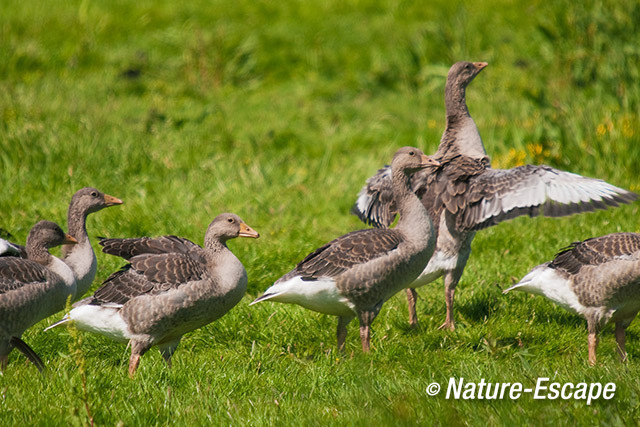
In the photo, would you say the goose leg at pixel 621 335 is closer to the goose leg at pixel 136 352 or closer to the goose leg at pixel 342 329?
the goose leg at pixel 342 329

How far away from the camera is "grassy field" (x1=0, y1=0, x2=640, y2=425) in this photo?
16.0ft

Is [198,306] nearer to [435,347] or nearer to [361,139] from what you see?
[435,347]

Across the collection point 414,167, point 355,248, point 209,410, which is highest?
point 414,167

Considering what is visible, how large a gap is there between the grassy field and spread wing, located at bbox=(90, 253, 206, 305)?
0.49m

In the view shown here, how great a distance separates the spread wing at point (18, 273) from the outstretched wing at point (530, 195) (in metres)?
3.45

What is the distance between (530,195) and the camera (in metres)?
6.36

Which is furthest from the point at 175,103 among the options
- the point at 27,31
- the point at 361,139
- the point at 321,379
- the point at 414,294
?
the point at 321,379

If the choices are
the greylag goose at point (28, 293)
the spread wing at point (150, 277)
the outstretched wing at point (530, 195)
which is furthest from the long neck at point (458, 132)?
the greylag goose at point (28, 293)

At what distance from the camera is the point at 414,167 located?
628cm

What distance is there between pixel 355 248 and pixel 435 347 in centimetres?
110

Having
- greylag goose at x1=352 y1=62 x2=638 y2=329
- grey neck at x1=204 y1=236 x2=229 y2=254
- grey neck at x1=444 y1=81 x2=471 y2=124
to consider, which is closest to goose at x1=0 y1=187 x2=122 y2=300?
grey neck at x1=204 y1=236 x2=229 y2=254

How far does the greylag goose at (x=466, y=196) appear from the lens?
6.22 meters

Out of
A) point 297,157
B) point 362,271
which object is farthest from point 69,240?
point 297,157

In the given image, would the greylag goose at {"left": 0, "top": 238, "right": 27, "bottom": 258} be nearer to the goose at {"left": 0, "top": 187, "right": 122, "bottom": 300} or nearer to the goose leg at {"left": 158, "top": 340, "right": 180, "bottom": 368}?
the goose at {"left": 0, "top": 187, "right": 122, "bottom": 300}
